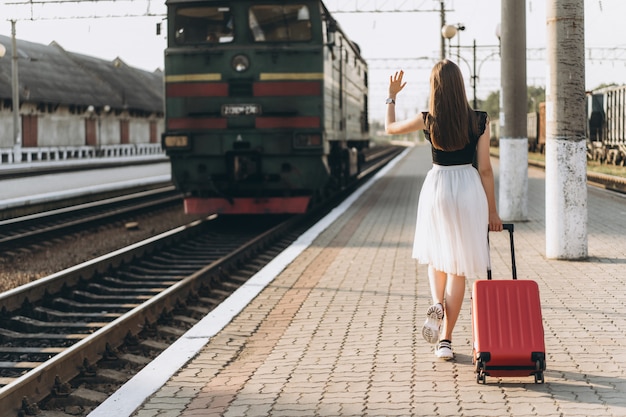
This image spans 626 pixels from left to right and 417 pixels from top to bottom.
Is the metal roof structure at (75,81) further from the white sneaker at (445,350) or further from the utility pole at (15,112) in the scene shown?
the white sneaker at (445,350)

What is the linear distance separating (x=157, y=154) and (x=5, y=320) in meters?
58.2

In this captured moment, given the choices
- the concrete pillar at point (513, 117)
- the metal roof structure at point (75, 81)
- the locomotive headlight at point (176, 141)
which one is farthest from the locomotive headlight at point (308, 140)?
the metal roof structure at point (75, 81)

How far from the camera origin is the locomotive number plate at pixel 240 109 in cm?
1473

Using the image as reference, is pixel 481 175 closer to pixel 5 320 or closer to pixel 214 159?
pixel 5 320

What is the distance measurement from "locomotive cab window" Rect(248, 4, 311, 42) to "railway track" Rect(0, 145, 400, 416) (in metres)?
3.20

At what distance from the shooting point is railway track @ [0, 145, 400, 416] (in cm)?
604

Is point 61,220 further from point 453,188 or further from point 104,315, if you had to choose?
point 453,188

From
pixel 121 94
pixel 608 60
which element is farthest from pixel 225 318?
pixel 121 94

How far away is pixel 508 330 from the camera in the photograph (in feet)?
17.1

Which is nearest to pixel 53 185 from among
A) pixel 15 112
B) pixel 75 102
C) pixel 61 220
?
pixel 61 220

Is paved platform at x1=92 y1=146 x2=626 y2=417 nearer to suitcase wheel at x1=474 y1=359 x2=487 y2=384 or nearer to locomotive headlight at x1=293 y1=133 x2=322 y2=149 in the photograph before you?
suitcase wheel at x1=474 y1=359 x2=487 y2=384

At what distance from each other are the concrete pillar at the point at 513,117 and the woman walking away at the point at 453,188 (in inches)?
323

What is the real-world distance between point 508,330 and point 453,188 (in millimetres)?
863

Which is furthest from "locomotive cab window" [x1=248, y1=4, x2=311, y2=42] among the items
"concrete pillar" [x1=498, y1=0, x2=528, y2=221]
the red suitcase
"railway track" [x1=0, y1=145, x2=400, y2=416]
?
the red suitcase
